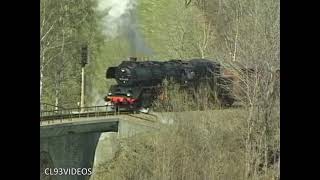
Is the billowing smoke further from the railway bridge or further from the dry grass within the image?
the dry grass

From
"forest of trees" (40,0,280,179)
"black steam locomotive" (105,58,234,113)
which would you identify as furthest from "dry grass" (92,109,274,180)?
"black steam locomotive" (105,58,234,113)

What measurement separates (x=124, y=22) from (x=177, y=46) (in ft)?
2.07

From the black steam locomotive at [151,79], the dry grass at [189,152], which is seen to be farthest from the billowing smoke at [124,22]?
the dry grass at [189,152]

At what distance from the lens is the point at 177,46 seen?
561 cm

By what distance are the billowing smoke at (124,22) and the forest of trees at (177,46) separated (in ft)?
0.04

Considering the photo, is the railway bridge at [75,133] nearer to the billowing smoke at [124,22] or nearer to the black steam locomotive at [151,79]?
the black steam locomotive at [151,79]

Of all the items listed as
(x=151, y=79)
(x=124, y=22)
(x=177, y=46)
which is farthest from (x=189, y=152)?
(x=124, y=22)

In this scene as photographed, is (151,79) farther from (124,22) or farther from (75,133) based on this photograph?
(75,133)
